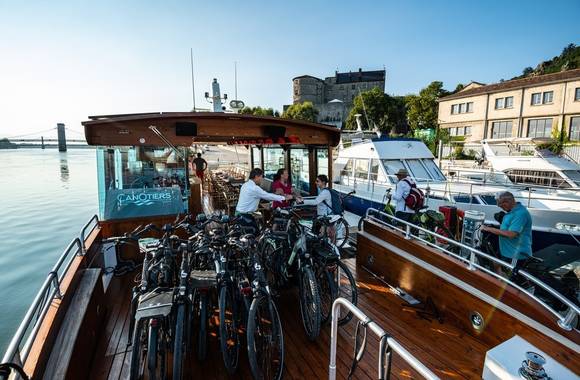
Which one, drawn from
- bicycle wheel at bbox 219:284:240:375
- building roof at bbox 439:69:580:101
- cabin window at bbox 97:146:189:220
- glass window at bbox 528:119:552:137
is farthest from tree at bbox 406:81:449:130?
bicycle wheel at bbox 219:284:240:375

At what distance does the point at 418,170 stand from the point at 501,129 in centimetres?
2522

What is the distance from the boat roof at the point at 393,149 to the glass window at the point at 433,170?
7.4 inches

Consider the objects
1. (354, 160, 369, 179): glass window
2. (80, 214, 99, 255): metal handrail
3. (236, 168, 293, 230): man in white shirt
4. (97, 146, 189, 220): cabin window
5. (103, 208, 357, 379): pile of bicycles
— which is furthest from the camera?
(354, 160, 369, 179): glass window

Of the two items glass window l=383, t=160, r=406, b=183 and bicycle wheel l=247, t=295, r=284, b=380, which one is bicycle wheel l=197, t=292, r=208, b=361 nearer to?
bicycle wheel l=247, t=295, r=284, b=380

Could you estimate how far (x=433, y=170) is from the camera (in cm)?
1095

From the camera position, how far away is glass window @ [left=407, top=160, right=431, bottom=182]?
10516mm

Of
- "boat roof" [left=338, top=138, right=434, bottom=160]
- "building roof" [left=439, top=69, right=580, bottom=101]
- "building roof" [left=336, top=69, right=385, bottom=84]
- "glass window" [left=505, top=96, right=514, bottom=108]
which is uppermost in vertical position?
"building roof" [left=336, top=69, right=385, bottom=84]

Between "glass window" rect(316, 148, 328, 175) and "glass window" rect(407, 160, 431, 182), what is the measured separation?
4.64 m

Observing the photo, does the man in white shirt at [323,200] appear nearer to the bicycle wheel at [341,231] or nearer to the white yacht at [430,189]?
the bicycle wheel at [341,231]

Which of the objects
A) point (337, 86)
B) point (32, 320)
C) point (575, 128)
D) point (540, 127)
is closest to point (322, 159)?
point (32, 320)

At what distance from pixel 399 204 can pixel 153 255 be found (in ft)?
13.6

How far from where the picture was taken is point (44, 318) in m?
2.23

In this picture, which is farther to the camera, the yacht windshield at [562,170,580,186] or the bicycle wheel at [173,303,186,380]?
the yacht windshield at [562,170,580,186]

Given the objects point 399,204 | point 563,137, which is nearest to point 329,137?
point 399,204
